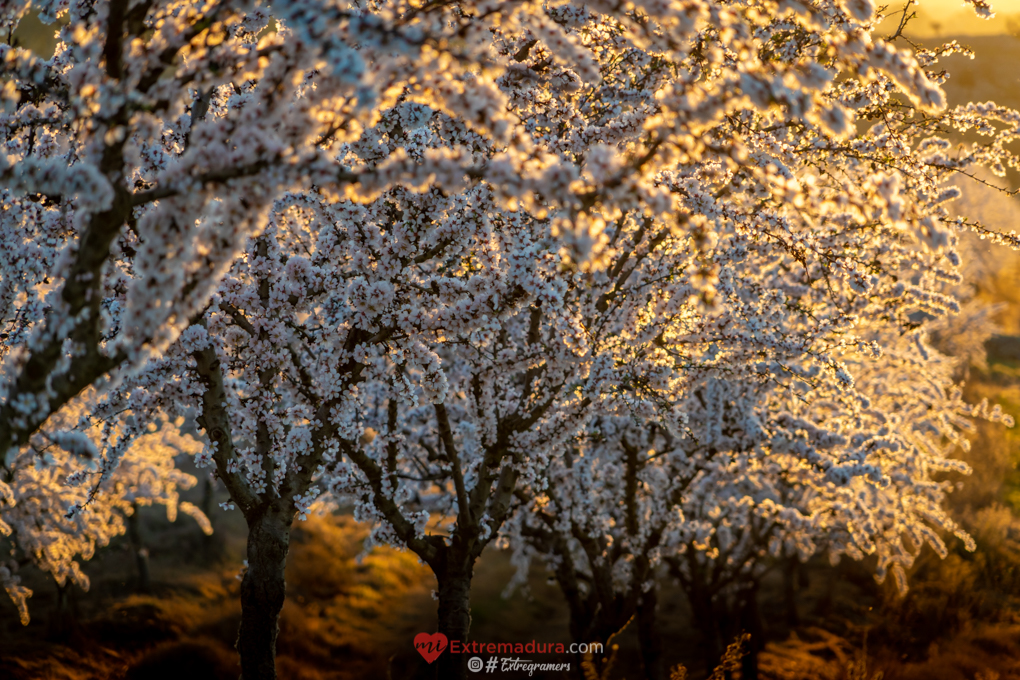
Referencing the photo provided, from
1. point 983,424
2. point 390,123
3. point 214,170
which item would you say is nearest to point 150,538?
point 390,123

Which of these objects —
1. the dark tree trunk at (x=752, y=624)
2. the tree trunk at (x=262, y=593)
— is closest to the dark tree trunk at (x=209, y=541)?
the tree trunk at (x=262, y=593)

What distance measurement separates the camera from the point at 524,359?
286 inches

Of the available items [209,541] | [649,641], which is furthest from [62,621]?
[649,641]

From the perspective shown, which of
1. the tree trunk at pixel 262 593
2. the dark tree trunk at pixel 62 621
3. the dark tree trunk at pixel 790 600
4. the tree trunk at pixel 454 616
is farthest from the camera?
the dark tree trunk at pixel 790 600

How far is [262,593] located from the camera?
7.70 meters

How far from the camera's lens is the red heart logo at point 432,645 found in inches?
297

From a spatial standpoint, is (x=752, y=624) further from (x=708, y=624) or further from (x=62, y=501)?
(x=62, y=501)

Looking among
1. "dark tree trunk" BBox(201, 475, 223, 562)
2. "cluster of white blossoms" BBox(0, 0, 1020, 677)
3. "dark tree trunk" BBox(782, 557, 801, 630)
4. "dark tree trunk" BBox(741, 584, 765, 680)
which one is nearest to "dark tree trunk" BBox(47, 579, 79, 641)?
"dark tree trunk" BBox(201, 475, 223, 562)

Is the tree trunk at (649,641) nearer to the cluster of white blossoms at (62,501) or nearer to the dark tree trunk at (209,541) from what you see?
the cluster of white blossoms at (62,501)

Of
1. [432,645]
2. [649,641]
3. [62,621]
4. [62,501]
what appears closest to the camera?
[432,645]

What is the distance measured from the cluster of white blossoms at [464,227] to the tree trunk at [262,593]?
110 mm

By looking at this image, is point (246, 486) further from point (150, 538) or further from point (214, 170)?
point (150, 538)

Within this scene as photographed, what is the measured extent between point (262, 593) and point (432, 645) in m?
2.26

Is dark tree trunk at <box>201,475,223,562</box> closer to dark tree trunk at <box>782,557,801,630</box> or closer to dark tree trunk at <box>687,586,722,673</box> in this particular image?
dark tree trunk at <box>687,586,722,673</box>
